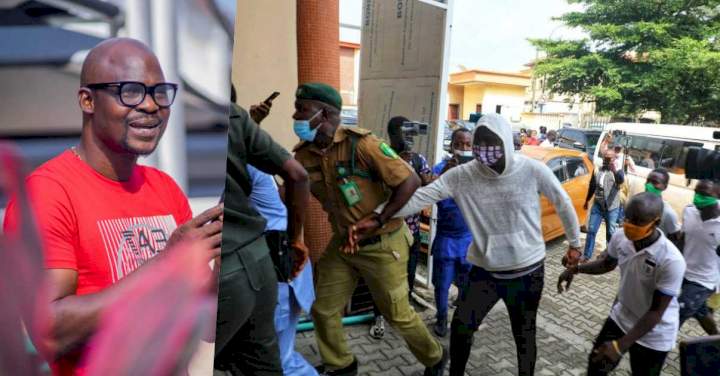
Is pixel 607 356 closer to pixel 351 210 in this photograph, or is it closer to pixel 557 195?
pixel 557 195

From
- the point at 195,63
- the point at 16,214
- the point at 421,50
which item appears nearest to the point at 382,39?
the point at 421,50

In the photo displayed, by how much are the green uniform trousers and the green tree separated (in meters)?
17.1

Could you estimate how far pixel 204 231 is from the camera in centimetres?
114

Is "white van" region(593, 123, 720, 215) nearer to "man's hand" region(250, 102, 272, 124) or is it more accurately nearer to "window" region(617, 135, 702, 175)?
"window" region(617, 135, 702, 175)

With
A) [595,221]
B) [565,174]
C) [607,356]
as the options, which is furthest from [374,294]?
[565,174]

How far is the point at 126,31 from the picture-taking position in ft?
3.17

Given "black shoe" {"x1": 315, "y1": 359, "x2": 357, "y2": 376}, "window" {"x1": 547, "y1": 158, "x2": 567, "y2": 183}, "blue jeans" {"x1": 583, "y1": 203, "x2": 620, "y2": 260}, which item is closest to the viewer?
"black shoe" {"x1": 315, "y1": 359, "x2": 357, "y2": 376}

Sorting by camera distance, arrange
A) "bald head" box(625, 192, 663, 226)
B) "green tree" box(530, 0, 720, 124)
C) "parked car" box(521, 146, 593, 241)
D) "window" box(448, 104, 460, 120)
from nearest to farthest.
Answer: "bald head" box(625, 192, 663, 226) < "parked car" box(521, 146, 593, 241) < "green tree" box(530, 0, 720, 124) < "window" box(448, 104, 460, 120)

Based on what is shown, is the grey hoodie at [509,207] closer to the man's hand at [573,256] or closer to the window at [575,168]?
the man's hand at [573,256]

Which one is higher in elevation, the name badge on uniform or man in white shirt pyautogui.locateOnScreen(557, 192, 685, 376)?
the name badge on uniform

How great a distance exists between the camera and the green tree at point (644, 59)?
52.9 ft

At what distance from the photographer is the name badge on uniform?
9.03 ft

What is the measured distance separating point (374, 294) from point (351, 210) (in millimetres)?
533

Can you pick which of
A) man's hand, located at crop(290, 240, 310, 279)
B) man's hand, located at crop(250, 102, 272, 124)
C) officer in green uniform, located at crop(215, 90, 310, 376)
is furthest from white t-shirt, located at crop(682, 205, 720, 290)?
man's hand, located at crop(250, 102, 272, 124)
